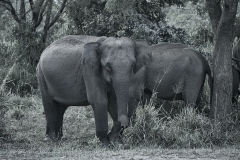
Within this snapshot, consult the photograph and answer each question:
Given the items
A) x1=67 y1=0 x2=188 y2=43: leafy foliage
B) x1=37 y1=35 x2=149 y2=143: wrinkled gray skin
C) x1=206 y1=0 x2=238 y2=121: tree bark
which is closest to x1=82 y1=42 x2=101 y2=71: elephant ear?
x1=37 y1=35 x2=149 y2=143: wrinkled gray skin

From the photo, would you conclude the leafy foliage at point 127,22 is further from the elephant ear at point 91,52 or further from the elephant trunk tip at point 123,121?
the elephant trunk tip at point 123,121

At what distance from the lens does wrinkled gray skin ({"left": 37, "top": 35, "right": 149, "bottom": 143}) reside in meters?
7.76

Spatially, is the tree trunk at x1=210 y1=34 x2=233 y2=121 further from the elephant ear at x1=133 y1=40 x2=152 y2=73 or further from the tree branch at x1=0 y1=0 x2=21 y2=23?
the tree branch at x1=0 y1=0 x2=21 y2=23

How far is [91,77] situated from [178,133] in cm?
169

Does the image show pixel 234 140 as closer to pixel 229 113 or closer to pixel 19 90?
pixel 229 113

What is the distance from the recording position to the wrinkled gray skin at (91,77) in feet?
25.5

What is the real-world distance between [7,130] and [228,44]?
4493mm

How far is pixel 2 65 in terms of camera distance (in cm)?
1440

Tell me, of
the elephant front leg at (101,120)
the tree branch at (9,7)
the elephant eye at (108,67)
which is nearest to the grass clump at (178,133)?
the elephant front leg at (101,120)

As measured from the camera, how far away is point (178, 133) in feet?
27.7

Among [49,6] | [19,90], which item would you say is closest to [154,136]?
[19,90]

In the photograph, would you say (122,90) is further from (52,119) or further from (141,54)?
(52,119)

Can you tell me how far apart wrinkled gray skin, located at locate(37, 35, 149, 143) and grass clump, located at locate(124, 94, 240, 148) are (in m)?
0.34

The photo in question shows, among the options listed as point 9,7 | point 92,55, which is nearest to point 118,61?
point 92,55
